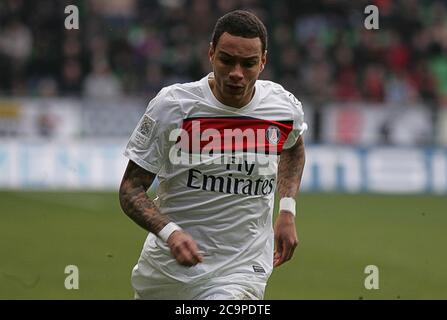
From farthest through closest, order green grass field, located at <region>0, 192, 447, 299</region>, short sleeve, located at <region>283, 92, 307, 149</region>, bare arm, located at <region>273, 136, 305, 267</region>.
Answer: green grass field, located at <region>0, 192, 447, 299</region>, short sleeve, located at <region>283, 92, 307, 149</region>, bare arm, located at <region>273, 136, 305, 267</region>

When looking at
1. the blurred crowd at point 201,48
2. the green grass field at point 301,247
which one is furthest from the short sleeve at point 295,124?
the blurred crowd at point 201,48

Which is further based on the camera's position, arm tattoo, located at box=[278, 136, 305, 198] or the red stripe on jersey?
arm tattoo, located at box=[278, 136, 305, 198]

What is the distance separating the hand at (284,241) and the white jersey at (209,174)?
83mm

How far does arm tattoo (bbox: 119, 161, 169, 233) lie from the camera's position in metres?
5.57

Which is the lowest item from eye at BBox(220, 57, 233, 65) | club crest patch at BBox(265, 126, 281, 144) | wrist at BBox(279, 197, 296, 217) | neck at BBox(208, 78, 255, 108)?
wrist at BBox(279, 197, 296, 217)

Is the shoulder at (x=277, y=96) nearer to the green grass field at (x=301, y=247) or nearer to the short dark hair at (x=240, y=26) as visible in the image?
the short dark hair at (x=240, y=26)

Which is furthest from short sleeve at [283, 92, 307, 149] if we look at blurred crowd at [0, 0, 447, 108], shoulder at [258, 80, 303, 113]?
blurred crowd at [0, 0, 447, 108]

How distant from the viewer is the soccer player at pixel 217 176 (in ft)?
18.2

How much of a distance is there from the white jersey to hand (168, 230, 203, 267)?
333mm

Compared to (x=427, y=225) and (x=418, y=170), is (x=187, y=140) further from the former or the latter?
(x=418, y=170)

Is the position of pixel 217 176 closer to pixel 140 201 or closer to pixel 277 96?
pixel 140 201

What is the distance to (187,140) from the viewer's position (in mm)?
5676

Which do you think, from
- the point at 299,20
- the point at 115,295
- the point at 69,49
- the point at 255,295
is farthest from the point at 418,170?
the point at 255,295

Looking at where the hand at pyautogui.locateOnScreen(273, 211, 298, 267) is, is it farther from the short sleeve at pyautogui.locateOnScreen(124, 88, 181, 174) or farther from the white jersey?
the short sleeve at pyautogui.locateOnScreen(124, 88, 181, 174)
